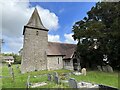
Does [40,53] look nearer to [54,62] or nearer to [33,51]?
[33,51]

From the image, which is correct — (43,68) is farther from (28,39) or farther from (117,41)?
(117,41)

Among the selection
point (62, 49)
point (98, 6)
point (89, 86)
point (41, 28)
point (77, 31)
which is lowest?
point (89, 86)

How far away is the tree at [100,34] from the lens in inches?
891

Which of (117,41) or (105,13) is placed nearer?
(117,41)

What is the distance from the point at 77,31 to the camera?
1013 inches

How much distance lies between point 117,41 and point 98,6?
24.6ft

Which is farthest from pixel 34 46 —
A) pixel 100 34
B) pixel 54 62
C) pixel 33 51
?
pixel 100 34

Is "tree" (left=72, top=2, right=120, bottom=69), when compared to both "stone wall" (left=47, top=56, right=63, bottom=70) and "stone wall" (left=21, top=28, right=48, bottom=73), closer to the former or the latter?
"stone wall" (left=47, top=56, right=63, bottom=70)

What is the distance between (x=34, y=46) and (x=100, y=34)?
13.4m

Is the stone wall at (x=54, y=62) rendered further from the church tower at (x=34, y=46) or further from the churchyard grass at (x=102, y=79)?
the churchyard grass at (x=102, y=79)

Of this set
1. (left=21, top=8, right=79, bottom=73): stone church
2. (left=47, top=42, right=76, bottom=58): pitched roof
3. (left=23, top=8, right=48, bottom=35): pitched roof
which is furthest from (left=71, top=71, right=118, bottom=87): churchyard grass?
(left=23, top=8, right=48, bottom=35): pitched roof

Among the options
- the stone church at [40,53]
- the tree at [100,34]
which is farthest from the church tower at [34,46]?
the tree at [100,34]

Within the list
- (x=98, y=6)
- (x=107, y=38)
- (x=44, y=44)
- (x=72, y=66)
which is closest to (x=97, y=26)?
(x=107, y=38)

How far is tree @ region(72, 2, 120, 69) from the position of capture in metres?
22.6
